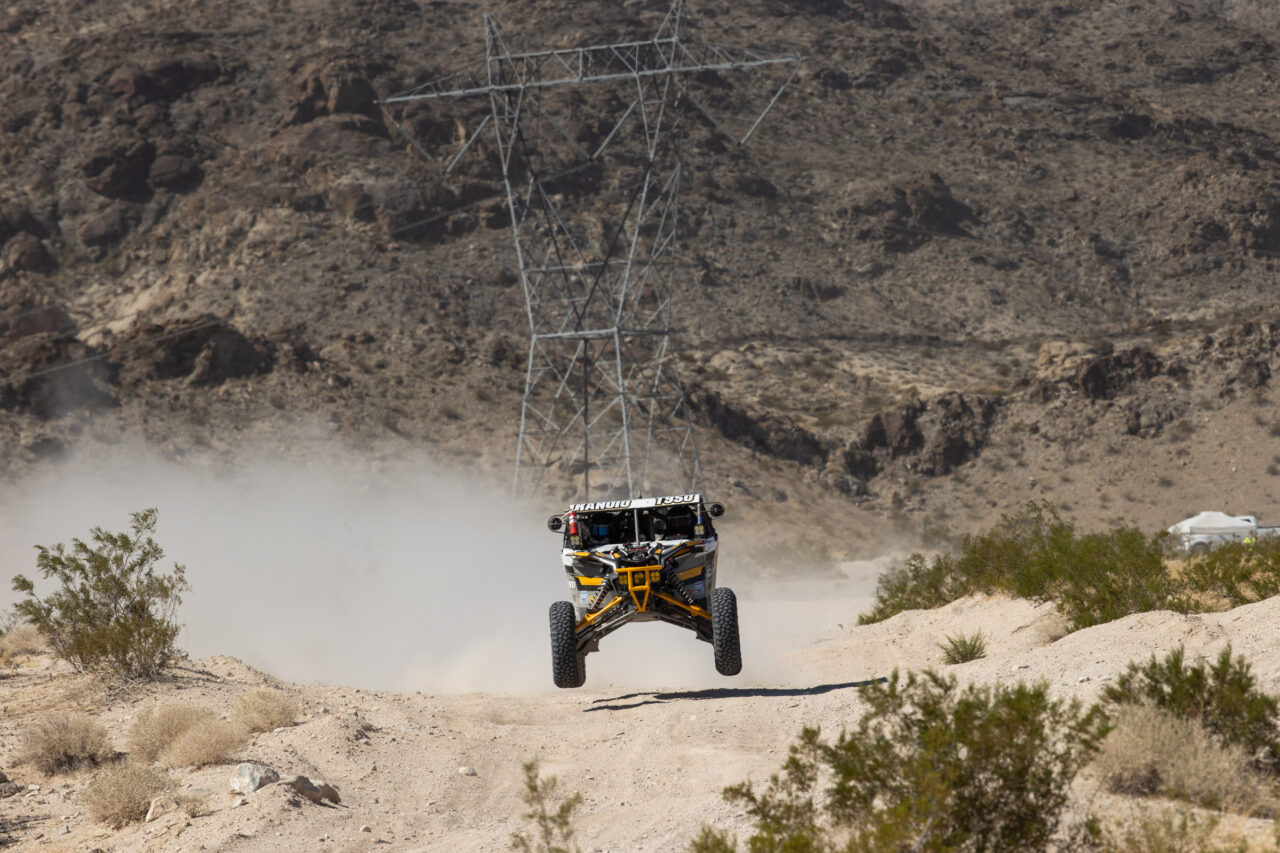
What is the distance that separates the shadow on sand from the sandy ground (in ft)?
0.19

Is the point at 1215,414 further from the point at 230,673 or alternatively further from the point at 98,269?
the point at 98,269

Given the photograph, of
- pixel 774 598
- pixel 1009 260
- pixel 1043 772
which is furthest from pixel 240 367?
pixel 1043 772

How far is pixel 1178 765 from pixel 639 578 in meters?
7.78

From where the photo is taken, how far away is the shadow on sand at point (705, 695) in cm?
1477

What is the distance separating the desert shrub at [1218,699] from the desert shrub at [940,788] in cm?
124

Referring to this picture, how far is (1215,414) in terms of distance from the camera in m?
55.5

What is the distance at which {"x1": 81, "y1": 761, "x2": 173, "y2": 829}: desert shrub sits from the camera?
9.89 meters

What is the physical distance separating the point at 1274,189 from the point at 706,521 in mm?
72958

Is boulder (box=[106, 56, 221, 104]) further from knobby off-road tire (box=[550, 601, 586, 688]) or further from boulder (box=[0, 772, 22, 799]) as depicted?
boulder (box=[0, 772, 22, 799])

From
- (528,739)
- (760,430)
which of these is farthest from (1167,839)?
(760,430)

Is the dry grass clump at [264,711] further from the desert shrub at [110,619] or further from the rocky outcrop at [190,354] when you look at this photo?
the rocky outcrop at [190,354]

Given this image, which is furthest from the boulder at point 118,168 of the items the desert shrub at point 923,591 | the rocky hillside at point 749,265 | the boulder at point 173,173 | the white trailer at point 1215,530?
the white trailer at point 1215,530

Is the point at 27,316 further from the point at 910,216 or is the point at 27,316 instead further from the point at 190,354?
the point at 910,216

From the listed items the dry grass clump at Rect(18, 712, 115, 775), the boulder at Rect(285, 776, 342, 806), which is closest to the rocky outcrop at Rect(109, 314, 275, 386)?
the dry grass clump at Rect(18, 712, 115, 775)
